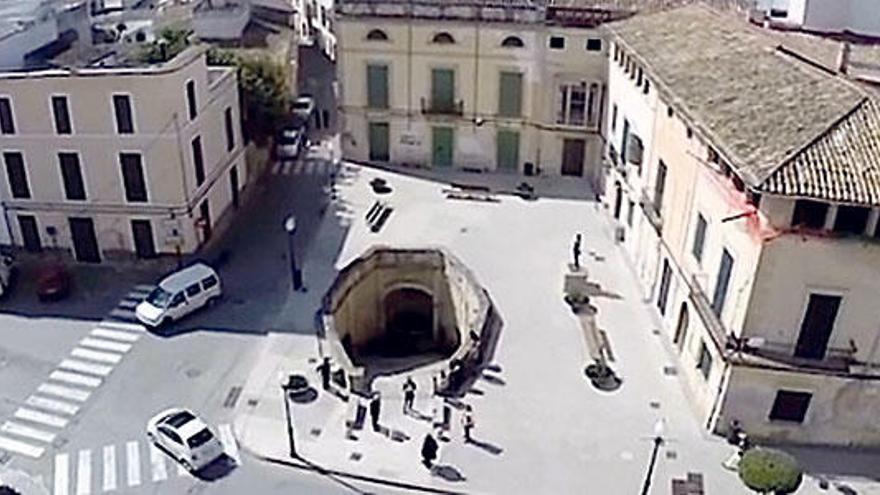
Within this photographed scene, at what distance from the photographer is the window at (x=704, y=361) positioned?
30.8 meters

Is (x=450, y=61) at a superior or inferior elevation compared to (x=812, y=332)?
superior

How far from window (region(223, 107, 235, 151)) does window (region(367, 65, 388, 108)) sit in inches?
305

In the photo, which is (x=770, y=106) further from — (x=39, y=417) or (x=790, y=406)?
(x=39, y=417)

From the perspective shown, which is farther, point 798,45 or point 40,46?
point 40,46

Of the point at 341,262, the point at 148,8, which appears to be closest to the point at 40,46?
the point at 341,262

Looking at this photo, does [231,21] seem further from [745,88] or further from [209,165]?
[745,88]

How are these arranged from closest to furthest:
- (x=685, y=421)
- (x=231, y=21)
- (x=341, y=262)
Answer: (x=685, y=421)
(x=341, y=262)
(x=231, y=21)

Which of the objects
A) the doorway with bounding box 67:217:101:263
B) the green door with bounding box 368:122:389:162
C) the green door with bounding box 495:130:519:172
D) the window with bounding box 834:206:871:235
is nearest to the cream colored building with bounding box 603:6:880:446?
the window with bounding box 834:206:871:235

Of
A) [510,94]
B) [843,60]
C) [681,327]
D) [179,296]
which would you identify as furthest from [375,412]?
[510,94]

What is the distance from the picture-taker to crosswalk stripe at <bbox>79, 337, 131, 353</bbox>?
34.8m

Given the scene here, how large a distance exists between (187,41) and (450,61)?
13.7 m

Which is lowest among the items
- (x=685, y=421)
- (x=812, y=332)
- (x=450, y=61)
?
(x=685, y=421)

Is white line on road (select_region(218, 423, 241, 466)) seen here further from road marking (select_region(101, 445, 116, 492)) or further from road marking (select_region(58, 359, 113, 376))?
road marking (select_region(58, 359, 113, 376))

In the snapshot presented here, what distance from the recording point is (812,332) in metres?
28.3
